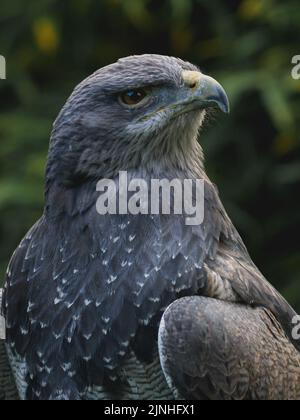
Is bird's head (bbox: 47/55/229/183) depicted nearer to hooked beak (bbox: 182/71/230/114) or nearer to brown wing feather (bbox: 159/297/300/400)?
hooked beak (bbox: 182/71/230/114)

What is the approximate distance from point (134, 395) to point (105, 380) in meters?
0.17

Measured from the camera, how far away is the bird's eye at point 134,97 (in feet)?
21.6

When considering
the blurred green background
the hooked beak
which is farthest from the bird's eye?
the blurred green background

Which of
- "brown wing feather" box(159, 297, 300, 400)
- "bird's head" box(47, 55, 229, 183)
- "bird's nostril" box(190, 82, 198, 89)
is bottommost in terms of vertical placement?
"brown wing feather" box(159, 297, 300, 400)

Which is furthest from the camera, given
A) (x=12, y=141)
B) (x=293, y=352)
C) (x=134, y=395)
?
(x=12, y=141)

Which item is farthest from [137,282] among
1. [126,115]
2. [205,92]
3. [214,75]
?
[214,75]

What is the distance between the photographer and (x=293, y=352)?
22.0 feet

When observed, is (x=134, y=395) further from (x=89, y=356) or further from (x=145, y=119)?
(x=145, y=119)

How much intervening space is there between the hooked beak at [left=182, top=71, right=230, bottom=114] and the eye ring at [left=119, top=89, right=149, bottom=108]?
0.79 ft

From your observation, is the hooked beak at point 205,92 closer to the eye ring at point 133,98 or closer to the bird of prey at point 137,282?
the bird of prey at point 137,282

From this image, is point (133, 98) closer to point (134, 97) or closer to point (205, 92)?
point (134, 97)

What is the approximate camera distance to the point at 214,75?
1098cm

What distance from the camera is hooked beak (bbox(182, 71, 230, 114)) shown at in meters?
6.55

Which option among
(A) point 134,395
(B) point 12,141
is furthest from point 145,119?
(B) point 12,141
